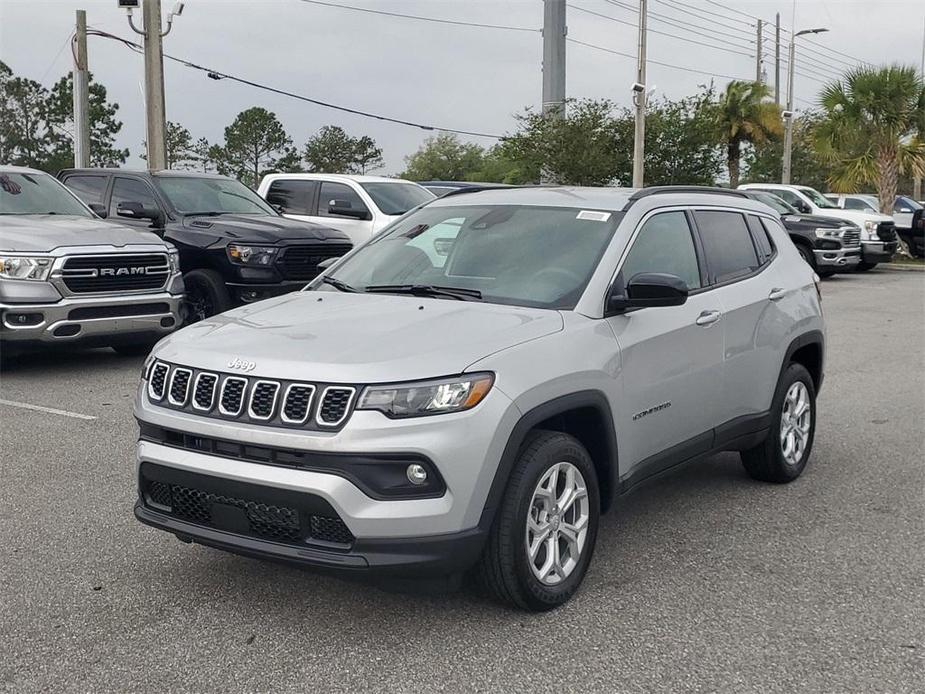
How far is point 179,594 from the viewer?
4.42 m

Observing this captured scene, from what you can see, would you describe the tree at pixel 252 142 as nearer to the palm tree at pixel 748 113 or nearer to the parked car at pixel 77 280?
the palm tree at pixel 748 113

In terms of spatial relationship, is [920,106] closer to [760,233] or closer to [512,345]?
[760,233]

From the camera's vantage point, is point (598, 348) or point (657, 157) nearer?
point (598, 348)

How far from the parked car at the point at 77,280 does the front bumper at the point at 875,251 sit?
17.5m

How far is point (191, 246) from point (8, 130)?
2523 inches

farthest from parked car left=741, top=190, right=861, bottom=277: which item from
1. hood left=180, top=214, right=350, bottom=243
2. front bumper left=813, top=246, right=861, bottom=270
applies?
hood left=180, top=214, right=350, bottom=243

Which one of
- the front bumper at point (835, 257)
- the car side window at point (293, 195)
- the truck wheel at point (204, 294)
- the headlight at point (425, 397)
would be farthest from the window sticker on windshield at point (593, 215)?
the front bumper at point (835, 257)

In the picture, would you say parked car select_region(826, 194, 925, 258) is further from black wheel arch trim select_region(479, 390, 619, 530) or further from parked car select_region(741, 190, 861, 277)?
black wheel arch trim select_region(479, 390, 619, 530)

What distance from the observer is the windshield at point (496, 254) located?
4.79 meters

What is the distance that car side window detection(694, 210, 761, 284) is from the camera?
571cm

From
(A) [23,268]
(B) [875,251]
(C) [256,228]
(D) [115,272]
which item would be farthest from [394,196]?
(B) [875,251]

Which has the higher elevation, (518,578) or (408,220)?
(408,220)

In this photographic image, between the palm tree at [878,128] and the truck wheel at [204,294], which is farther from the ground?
the palm tree at [878,128]

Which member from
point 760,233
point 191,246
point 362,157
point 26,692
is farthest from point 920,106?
point 362,157
